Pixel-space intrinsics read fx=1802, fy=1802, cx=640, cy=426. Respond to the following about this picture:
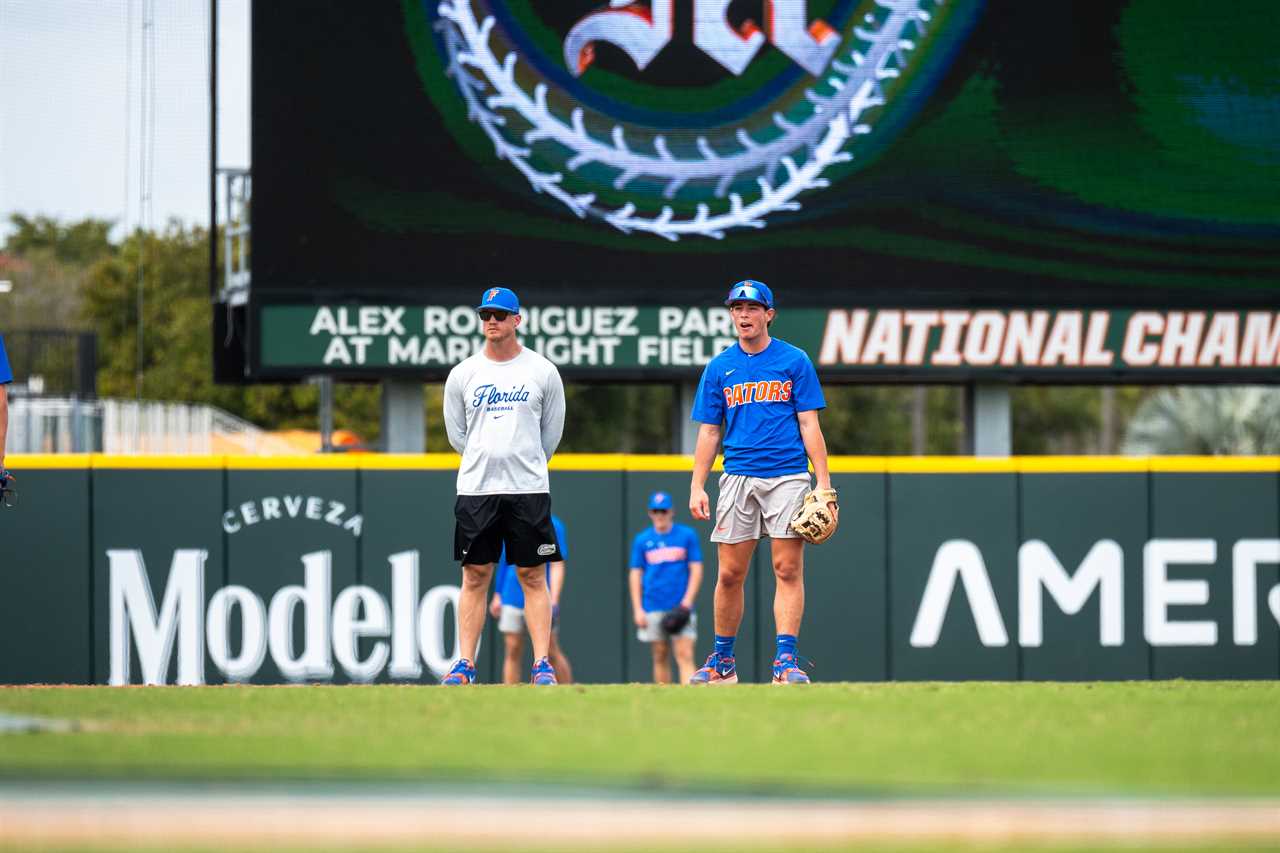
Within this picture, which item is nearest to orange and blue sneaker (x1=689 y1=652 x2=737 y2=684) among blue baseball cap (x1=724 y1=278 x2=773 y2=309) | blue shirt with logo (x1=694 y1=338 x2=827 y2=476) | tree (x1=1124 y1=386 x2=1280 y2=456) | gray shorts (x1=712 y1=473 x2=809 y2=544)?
gray shorts (x1=712 y1=473 x2=809 y2=544)

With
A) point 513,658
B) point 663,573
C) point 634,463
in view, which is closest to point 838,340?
point 634,463

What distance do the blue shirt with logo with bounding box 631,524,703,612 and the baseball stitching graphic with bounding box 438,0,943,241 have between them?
202cm

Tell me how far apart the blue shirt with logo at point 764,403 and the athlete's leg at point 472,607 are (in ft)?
3.41

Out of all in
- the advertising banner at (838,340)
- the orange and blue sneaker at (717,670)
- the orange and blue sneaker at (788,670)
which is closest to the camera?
the orange and blue sneaker at (788,670)

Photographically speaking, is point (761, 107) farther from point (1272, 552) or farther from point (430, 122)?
point (1272, 552)

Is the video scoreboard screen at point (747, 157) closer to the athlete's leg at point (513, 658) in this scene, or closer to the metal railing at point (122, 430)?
the athlete's leg at point (513, 658)

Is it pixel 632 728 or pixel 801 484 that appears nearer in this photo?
pixel 632 728

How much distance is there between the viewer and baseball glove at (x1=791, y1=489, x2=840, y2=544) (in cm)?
677

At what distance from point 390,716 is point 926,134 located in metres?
7.03

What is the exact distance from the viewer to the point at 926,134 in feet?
37.2

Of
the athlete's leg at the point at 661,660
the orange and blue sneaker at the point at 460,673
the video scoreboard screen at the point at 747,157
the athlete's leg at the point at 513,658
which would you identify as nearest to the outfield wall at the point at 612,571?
the athlete's leg at the point at 661,660

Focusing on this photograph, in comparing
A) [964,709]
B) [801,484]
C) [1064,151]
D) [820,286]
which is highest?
[1064,151]

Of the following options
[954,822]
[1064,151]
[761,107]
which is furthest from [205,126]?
[954,822]

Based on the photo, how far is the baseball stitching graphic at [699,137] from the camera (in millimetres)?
11219
